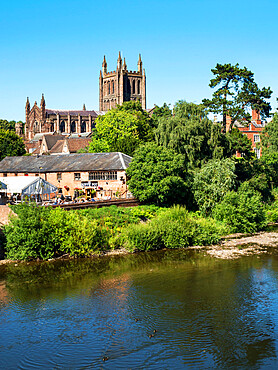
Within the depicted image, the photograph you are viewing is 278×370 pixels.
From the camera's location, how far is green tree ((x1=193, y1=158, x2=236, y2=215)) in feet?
160

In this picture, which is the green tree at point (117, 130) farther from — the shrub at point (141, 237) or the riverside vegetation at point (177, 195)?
the shrub at point (141, 237)

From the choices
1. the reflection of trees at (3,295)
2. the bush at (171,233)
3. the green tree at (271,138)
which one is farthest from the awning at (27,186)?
the green tree at (271,138)

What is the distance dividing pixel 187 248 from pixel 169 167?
1114 centimetres

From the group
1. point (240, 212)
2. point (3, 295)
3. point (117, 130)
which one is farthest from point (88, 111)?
point (3, 295)

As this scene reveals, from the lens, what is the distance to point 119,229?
40500mm

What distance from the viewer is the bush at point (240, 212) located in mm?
44844

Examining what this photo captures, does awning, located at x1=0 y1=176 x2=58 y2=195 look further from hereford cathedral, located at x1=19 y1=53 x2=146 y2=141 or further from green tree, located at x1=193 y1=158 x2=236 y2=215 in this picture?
hereford cathedral, located at x1=19 y1=53 x2=146 y2=141

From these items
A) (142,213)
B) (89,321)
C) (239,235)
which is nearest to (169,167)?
(142,213)

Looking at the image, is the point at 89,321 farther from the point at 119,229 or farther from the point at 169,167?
the point at 169,167

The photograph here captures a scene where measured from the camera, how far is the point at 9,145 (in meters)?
81.6

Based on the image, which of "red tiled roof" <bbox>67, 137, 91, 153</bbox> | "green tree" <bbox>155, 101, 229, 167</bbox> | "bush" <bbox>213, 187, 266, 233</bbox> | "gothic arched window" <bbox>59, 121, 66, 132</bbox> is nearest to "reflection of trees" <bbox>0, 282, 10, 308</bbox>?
"bush" <bbox>213, 187, 266, 233</bbox>

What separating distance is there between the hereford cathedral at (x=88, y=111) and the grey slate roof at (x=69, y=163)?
85.9 m

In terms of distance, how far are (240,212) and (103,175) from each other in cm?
1745

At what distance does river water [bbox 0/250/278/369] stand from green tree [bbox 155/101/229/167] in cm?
1953
